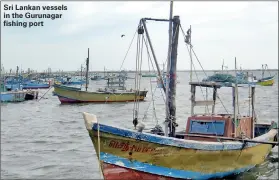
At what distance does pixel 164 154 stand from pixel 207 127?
3.01m

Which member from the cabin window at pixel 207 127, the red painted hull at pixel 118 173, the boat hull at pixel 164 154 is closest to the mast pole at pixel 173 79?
the boat hull at pixel 164 154

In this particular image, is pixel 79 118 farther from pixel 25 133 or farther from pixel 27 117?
pixel 25 133

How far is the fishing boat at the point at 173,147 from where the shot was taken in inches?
391

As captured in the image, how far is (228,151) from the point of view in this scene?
11508mm

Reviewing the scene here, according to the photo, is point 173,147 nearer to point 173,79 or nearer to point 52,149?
point 173,79

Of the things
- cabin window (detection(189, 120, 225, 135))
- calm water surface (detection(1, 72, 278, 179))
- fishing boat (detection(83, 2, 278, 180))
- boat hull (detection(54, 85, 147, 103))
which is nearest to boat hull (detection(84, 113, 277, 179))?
fishing boat (detection(83, 2, 278, 180))

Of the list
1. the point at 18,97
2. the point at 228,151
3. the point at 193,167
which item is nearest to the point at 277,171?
the point at 228,151

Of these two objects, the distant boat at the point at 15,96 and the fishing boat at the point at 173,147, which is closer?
the fishing boat at the point at 173,147

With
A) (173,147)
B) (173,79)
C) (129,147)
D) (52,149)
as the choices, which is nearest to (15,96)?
(52,149)

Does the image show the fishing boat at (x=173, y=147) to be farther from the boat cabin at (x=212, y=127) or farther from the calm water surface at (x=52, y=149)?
the calm water surface at (x=52, y=149)

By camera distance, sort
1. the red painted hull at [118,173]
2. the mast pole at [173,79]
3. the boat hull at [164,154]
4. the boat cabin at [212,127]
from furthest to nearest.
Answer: the boat cabin at [212,127] → the mast pole at [173,79] → the red painted hull at [118,173] → the boat hull at [164,154]

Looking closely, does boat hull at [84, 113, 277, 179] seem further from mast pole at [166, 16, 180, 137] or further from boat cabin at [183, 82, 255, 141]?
mast pole at [166, 16, 180, 137]

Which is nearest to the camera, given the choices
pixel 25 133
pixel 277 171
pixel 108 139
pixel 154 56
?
pixel 108 139

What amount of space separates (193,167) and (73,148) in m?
7.90
